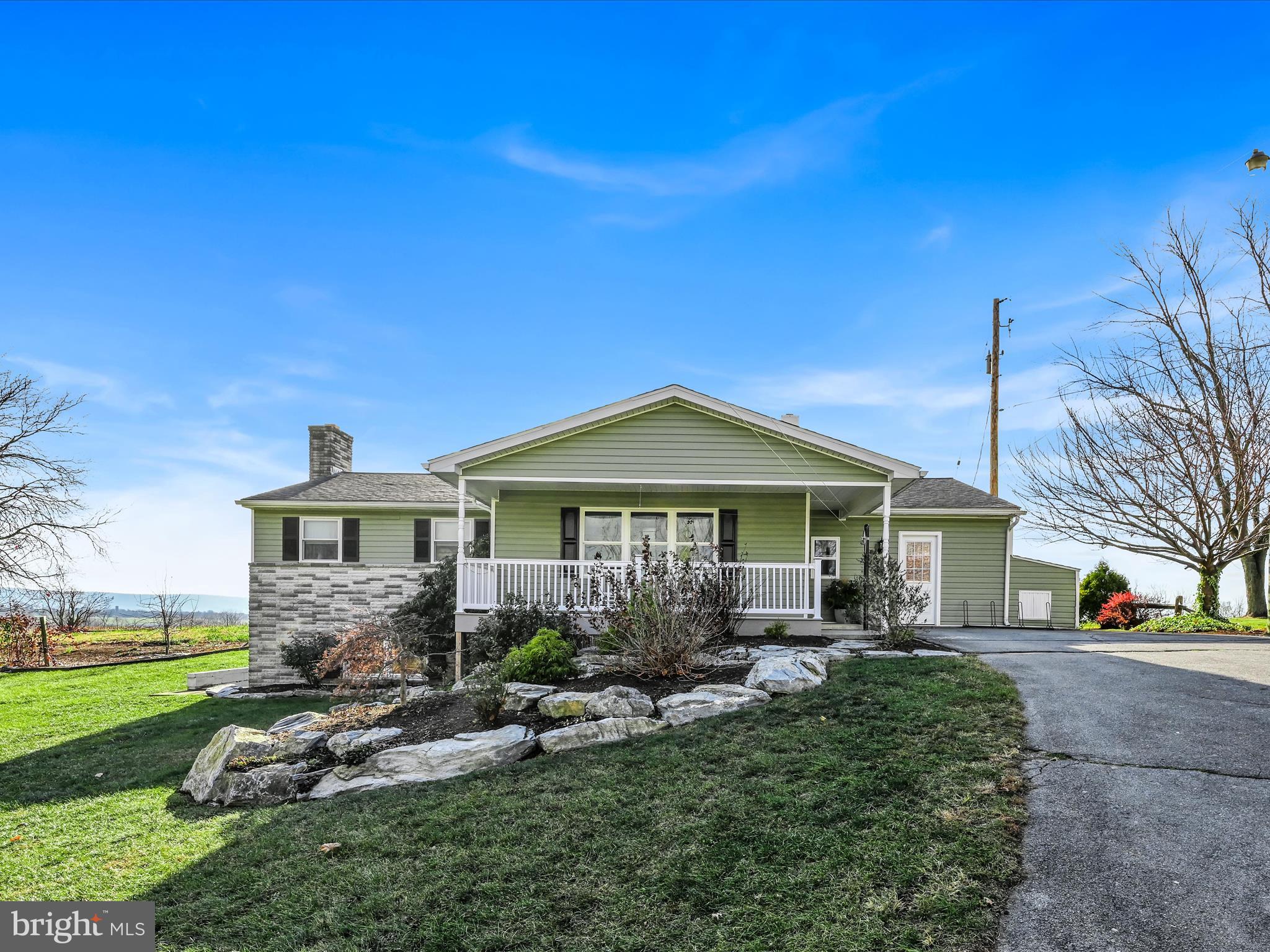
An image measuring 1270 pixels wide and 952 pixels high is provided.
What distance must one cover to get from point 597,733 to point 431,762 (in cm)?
168

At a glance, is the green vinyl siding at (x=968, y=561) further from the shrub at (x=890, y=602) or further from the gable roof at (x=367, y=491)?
the gable roof at (x=367, y=491)

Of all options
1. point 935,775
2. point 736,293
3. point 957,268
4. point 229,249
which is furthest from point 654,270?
point 935,775

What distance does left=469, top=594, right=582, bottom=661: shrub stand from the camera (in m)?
11.5

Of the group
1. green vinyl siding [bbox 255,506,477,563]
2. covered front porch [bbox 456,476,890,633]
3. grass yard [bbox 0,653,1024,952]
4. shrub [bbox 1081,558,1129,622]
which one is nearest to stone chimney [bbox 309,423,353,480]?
green vinyl siding [bbox 255,506,477,563]

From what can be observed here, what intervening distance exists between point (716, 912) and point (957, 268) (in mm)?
13182

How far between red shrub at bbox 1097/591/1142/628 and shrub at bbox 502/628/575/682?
15.8 m

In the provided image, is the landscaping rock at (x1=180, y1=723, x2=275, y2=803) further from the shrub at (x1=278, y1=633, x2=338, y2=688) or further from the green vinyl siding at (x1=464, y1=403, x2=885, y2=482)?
the shrub at (x1=278, y1=633, x2=338, y2=688)

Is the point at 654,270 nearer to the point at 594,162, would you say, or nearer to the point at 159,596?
the point at 594,162

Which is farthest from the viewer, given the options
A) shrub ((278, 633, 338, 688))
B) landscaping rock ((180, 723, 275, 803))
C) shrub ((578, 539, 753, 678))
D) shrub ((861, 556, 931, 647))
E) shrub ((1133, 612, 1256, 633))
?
shrub ((1133, 612, 1256, 633))

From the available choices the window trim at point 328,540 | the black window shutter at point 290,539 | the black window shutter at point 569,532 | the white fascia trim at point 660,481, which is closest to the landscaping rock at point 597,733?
the white fascia trim at point 660,481

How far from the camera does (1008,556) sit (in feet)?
57.8

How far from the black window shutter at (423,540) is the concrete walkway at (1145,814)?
13247mm

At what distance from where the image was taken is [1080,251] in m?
17.0

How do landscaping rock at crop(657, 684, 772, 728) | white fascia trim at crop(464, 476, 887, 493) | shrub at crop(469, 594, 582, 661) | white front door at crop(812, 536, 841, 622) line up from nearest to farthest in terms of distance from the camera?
landscaping rock at crop(657, 684, 772, 728)
shrub at crop(469, 594, 582, 661)
white fascia trim at crop(464, 476, 887, 493)
white front door at crop(812, 536, 841, 622)
